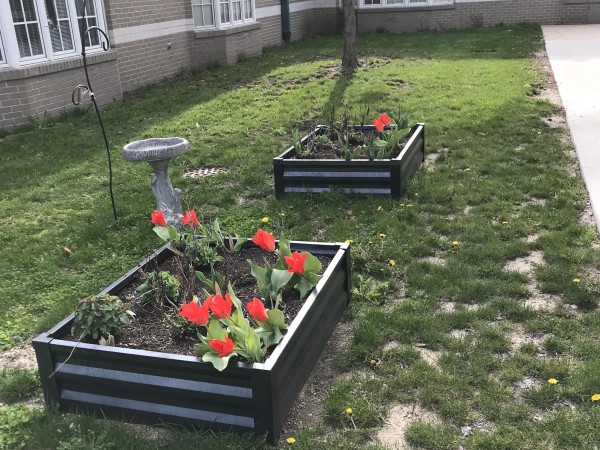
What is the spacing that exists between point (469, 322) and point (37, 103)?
7839 mm

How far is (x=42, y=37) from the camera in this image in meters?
9.25

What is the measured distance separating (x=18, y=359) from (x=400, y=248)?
2741 mm

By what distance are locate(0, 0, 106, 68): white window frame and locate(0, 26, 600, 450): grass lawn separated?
0.97 m

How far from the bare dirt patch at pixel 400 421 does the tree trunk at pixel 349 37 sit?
9.76 meters

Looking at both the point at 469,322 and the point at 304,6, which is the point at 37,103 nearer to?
the point at 469,322

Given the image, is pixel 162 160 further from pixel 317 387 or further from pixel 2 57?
pixel 2 57

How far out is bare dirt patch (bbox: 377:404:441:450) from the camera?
276 centimetres

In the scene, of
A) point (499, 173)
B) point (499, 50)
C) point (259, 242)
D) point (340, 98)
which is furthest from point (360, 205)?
point (499, 50)

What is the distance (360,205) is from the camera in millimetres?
5438

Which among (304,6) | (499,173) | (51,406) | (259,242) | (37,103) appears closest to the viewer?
(51,406)

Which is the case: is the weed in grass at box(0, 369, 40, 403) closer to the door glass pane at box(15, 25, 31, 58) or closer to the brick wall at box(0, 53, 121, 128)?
the brick wall at box(0, 53, 121, 128)

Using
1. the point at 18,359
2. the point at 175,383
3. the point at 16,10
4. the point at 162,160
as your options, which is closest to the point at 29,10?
the point at 16,10

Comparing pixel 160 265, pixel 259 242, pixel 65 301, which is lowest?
pixel 65 301

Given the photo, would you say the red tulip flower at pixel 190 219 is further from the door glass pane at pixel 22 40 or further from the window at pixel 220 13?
the window at pixel 220 13
